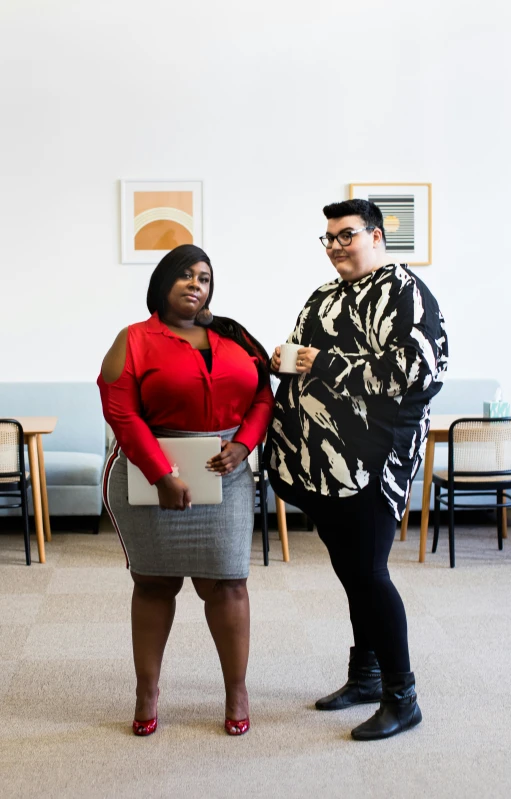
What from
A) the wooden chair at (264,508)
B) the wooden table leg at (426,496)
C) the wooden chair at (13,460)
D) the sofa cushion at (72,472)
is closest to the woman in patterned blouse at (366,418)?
the wooden chair at (264,508)

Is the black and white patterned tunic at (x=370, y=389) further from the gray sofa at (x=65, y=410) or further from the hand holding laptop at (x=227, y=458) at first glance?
the gray sofa at (x=65, y=410)

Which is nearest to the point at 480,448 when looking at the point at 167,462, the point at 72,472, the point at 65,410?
the point at 72,472

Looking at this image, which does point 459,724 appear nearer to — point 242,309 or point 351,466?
point 351,466

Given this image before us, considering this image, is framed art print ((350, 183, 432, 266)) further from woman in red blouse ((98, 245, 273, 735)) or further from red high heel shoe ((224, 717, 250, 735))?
red high heel shoe ((224, 717, 250, 735))

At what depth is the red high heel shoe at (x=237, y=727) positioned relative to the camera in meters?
2.47

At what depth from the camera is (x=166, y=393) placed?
232cm

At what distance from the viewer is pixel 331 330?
7.93 ft

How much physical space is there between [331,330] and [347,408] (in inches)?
9.2

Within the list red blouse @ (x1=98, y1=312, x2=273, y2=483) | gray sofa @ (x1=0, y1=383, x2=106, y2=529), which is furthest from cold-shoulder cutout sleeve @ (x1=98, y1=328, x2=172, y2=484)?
gray sofa @ (x1=0, y1=383, x2=106, y2=529)

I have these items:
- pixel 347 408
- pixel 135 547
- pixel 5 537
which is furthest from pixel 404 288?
pixel 5 537

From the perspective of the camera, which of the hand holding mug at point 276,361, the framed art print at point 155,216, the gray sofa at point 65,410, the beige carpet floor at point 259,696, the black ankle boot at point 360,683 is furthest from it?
the framed art print at point 155,216

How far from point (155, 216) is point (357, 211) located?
3678 mm

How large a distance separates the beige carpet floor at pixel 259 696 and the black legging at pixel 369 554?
0.96 feet

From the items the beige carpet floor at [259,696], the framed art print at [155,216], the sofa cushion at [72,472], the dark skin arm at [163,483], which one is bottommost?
the beige carpet floor at [259,696]
